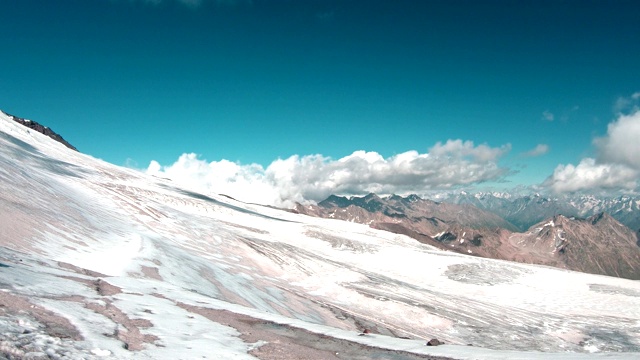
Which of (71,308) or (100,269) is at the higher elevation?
(71,308)

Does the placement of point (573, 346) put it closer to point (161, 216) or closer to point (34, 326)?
point (34, 326)

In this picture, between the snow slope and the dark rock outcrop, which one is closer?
the snow slope

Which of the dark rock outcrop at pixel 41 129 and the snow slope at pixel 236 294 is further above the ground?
the dark rock outcrop at pixel 41 129

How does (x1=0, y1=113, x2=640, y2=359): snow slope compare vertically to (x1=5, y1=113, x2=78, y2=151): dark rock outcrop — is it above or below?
below

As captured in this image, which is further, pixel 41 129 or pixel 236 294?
pixel 41 129

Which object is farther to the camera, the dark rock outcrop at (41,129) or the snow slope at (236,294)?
the dark rock outcrop at (41,129)

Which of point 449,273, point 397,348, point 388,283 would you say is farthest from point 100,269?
point 449,273

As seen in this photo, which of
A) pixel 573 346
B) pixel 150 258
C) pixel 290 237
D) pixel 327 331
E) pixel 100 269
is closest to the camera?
pixel 327 331

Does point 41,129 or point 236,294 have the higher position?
point 41,129
